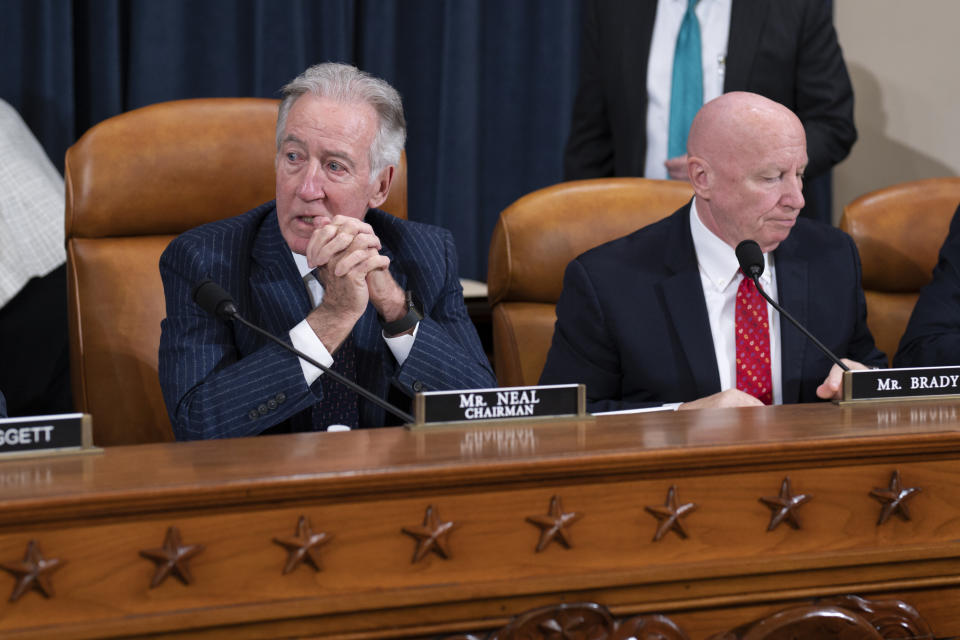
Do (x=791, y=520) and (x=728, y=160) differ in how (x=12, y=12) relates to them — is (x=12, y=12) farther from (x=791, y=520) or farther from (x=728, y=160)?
(x=791, y=520)

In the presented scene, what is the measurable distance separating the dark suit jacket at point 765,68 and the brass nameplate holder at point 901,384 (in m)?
1.40

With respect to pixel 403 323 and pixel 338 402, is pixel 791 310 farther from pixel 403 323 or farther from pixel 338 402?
pixel 338 402

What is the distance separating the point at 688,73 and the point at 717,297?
1.07 m

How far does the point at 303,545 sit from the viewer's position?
3.22 ft

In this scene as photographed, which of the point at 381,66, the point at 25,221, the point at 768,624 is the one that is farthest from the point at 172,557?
the point at 381,66

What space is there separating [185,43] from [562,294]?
5.37ft

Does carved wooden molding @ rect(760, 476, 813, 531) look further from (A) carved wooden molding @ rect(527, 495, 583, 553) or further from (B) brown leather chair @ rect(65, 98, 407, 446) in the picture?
(B) brown leather chair @ rect(65, 98, 407, 446)

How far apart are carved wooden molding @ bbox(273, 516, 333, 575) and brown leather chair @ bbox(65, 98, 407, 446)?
108 cm

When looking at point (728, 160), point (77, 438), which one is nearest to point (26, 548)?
point (77, 438)

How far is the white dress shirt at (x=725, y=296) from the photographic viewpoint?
1.89m

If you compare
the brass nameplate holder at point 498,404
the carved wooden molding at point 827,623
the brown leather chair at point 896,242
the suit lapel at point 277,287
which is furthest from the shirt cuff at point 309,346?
the brown leather chair at point 896,242

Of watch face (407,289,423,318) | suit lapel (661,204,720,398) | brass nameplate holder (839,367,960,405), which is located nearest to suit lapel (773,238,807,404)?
suit lapel (661,204,720,398)

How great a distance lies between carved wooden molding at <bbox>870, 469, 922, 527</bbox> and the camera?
3.74 ft

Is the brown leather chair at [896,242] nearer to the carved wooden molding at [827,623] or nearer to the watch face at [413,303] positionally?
the watch face at [413,303]
